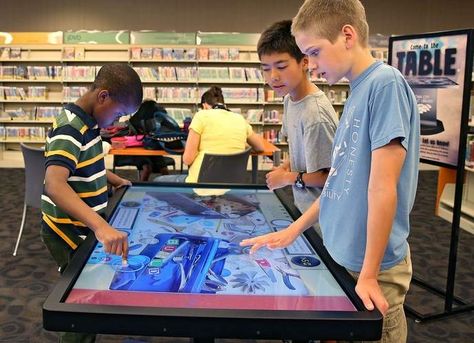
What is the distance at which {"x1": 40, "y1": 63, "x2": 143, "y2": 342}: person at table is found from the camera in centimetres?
158

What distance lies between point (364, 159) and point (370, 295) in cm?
32

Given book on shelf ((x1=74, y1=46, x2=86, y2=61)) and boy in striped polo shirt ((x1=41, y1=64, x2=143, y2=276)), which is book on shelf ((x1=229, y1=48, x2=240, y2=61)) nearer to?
book on shelf ((x1=74, y1=46, x2=86, y2=61))

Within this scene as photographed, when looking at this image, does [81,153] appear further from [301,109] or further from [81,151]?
[301,109]

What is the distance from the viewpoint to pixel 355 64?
3.84 ft

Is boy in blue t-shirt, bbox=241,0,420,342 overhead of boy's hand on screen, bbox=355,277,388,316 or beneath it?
overhead

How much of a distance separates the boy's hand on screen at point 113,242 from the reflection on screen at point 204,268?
0.08 ft

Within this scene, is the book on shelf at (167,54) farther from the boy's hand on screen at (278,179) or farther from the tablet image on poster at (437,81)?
the boy's hand on screen at (278,179)

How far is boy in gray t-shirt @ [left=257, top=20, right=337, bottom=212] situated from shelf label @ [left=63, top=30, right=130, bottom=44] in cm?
713

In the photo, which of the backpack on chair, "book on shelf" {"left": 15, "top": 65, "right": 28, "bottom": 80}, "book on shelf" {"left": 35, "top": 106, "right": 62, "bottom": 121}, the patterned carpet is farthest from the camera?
"book on shelf" {"left": 35, "top": 106, "right": 62, "bottom": 121}

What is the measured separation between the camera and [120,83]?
66.9 inches

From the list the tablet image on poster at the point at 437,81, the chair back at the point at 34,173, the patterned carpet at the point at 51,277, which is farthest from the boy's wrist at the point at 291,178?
the chair back at the point at 34,173

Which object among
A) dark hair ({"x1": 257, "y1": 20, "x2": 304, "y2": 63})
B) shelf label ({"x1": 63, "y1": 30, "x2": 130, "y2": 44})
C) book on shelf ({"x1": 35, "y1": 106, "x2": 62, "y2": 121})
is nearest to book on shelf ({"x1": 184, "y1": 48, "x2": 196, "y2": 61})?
shelf label ({"x1": 63, "y1": 30, "x2": 130, "y2": 44})

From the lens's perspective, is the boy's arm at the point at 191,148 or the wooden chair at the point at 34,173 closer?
the wooden chair at the point at 34,173

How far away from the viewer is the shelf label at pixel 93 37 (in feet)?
27.4
